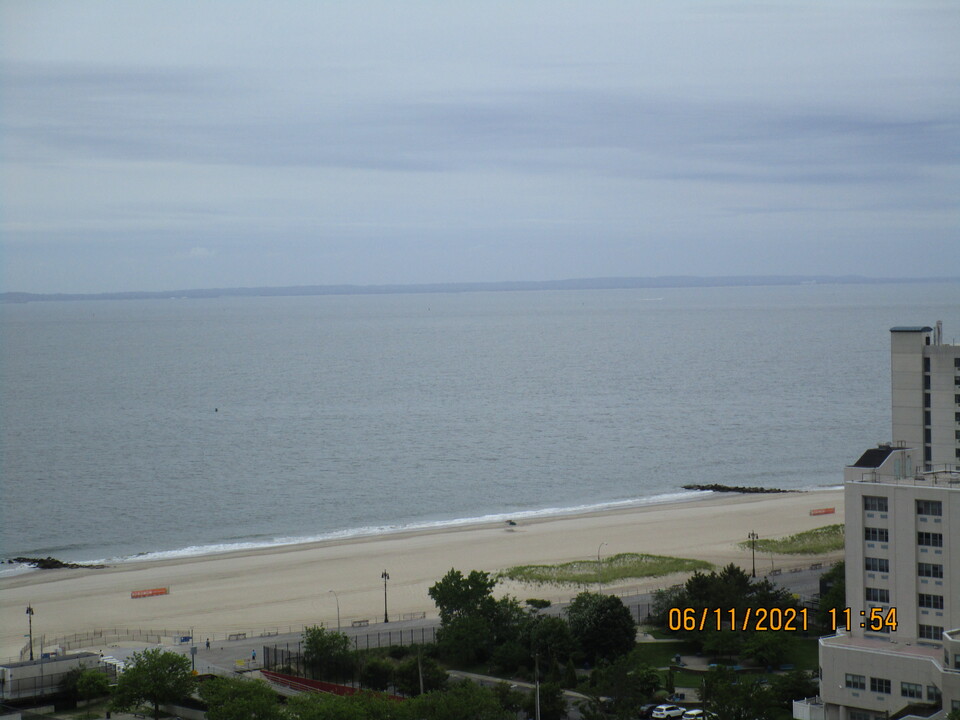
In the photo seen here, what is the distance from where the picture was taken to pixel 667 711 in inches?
1396

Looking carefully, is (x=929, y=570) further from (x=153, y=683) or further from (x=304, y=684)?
(x=153, y=683)

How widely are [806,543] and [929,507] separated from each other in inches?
1362

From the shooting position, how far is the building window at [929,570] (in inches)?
1321

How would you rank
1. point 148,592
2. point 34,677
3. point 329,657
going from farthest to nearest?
1. point 148,592
2. point 329,657
3. point 34,677

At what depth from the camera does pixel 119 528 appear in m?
80.0

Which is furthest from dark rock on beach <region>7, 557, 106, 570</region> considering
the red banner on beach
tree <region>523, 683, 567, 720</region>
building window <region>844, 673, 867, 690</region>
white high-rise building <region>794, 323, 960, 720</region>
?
building window <region>844, 673, 867, 690</region>

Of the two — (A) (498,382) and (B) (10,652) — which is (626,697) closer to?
(B) (10,652)

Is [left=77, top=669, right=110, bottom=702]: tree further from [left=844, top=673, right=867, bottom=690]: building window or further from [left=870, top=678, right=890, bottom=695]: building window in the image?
[left=870, top=678, right=890, bottom=695]: building window

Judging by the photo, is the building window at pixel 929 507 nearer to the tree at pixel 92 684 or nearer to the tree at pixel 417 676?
the tree at pixel 417 676

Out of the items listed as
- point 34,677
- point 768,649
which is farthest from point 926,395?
point 34,677

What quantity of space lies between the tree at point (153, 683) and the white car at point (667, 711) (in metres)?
15.3

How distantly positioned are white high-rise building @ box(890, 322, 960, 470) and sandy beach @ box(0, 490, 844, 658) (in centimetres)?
1109

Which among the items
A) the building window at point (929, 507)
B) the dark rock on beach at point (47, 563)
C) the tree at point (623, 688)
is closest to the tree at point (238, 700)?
the tree at point (623, 688)

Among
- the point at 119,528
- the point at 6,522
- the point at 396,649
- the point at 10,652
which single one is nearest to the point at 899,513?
the point at 396,649
